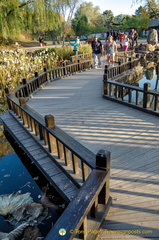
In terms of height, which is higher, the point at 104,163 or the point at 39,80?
the point at 39,80

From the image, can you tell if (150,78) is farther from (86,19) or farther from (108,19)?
(108,19)

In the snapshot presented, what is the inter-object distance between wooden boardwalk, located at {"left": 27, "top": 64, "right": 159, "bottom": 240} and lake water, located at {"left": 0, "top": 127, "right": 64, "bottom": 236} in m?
1.20

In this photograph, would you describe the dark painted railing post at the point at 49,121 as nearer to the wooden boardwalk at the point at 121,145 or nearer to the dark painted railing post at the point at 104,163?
the wooden boardwalk at the point at 121,145

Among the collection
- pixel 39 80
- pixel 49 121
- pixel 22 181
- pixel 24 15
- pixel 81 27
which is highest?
pixel 81 27

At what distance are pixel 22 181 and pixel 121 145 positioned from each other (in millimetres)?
2406

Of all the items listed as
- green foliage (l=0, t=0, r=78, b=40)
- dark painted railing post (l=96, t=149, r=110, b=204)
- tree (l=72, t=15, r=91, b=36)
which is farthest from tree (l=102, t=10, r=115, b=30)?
dark painted railing post (l=96, t=149, r=110, b=204)

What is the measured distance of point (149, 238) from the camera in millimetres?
2262

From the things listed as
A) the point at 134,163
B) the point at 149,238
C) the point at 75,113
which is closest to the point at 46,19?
the point at 75,113

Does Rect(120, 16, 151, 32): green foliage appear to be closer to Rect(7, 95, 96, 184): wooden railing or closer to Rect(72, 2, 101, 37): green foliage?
Rect(72, 2, 101, 37): green foliage

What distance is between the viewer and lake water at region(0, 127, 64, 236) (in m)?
3.28

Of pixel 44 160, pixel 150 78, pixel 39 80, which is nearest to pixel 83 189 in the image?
pixel 44 160

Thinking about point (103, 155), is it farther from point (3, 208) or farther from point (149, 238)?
point (3, 208)

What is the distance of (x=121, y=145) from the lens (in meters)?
4.25

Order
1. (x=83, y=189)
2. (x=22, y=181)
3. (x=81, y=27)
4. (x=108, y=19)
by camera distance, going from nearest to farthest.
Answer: (x=83, y=189), (x=22, y=181), (x=81, y=27), (x=108, y=19)
